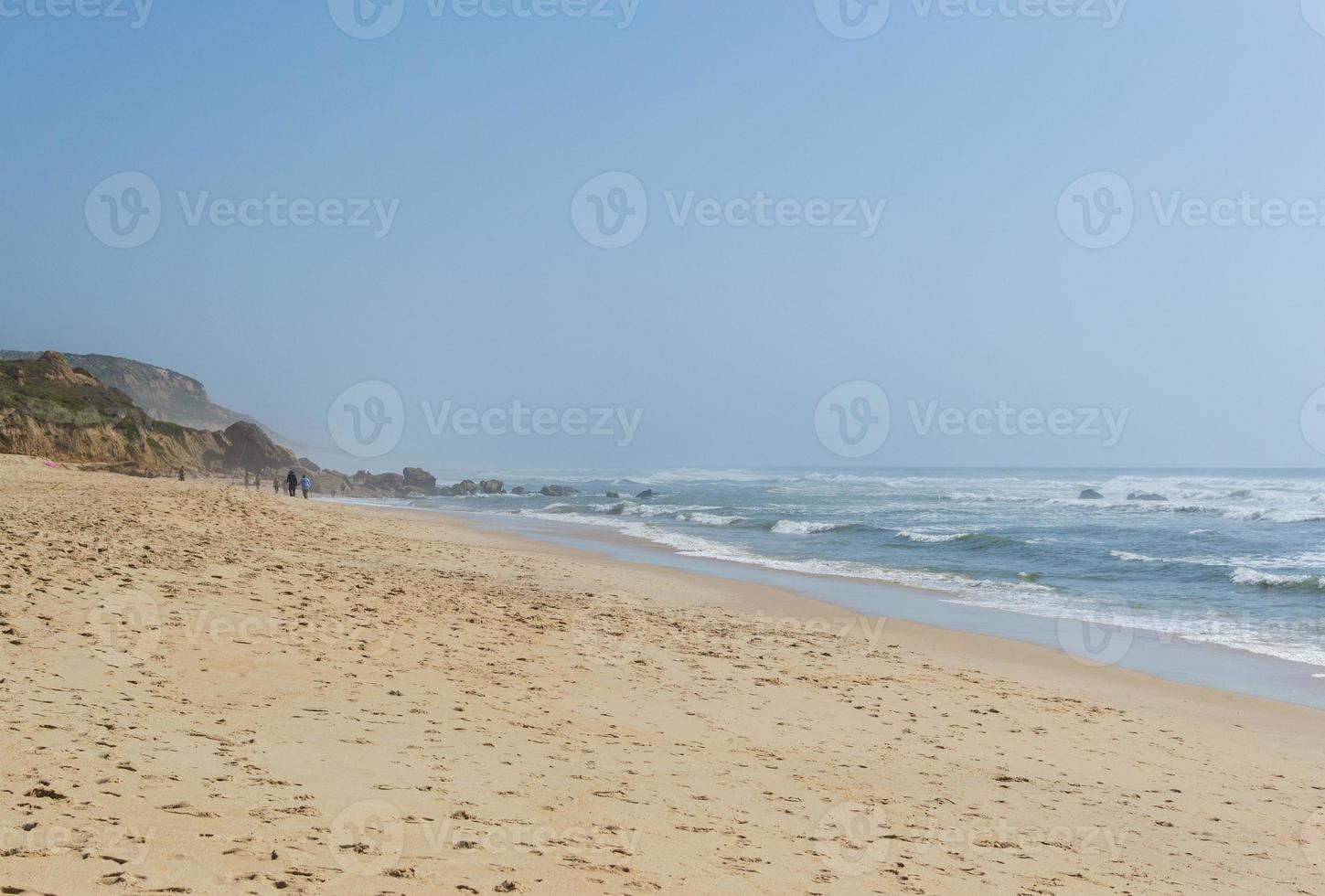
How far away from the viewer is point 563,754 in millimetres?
6129

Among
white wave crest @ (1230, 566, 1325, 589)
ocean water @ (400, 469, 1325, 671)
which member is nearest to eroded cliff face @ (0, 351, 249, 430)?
ocean water @ (400, 469, 1325, 671)

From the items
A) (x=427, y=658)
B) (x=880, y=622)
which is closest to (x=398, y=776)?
(x=427, y=658)

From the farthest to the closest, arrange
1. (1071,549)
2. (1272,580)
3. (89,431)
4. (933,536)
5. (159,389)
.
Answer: (159,389)
(89,431)
(933,536)
(1071,549)
(1272,580)

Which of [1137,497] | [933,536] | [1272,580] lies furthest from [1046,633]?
[1137,497]

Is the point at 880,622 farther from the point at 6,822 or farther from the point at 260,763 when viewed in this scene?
the point at 6,822

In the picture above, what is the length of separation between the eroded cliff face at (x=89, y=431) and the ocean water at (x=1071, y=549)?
16.4m

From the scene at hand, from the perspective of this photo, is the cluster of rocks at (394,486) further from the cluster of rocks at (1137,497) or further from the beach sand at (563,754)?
the beach sand at (563,754)

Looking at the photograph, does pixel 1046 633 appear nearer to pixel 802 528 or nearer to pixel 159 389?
pixel 802 528

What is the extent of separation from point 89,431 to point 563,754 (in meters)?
45.3

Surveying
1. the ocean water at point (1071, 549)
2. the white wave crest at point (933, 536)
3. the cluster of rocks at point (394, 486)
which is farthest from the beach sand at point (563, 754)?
the cluster of rocks at point (394, 486)

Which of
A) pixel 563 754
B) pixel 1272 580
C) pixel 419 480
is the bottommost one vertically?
pixel 563 754

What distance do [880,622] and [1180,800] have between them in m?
7.67

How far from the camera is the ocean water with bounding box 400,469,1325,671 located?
646 inches

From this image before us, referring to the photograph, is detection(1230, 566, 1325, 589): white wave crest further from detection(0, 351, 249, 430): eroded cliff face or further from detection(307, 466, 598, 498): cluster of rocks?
detection(0, 351, 249, 430): eroded cliff face
